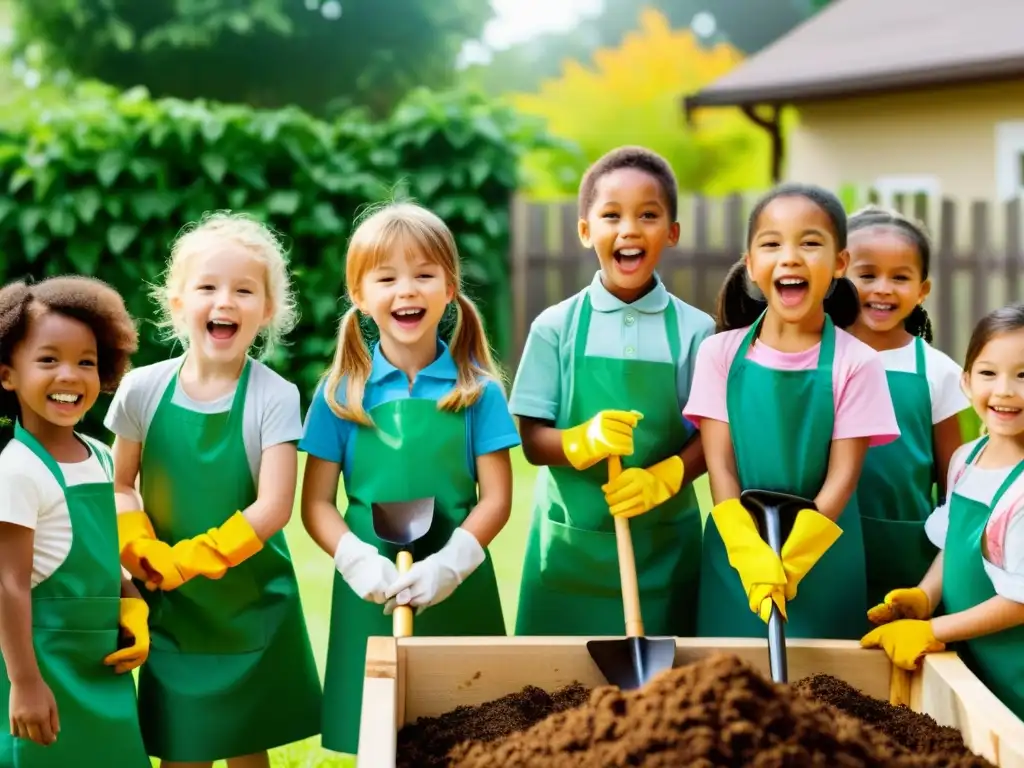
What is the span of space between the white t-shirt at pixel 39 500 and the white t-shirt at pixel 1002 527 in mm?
1642

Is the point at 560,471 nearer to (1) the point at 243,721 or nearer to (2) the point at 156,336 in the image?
(1) the point at 243,721

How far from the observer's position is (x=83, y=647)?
221cm

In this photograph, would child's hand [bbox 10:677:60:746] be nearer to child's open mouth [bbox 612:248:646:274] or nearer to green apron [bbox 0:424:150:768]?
green apron [bbox 0:424:150:768]

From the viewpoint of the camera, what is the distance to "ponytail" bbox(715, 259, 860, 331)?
2.66 meters

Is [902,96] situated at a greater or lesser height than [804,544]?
greater

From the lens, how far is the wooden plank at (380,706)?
1765mm

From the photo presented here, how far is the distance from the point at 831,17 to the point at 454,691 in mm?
12534

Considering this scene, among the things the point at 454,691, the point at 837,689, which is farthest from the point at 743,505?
the point at 454,691

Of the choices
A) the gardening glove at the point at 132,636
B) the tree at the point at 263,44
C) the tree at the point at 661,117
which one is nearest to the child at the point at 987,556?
the gardening glove at the point at 132,636

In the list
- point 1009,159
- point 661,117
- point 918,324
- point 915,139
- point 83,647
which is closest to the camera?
point 83,647

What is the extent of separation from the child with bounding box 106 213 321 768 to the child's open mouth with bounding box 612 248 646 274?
2.43ft

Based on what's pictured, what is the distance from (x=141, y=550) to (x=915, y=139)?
10.2 m

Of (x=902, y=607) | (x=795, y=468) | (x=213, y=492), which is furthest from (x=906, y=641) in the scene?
(x=213, y=492)

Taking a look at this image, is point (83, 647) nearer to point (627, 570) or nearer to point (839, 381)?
point (627, 570)
